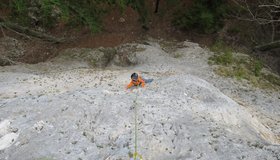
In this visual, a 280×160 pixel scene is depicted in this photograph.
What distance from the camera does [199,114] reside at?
23.3 ft

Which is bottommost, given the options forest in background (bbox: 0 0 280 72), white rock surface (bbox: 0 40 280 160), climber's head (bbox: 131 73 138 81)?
white rock surface (bbox: 0 40 280 160)

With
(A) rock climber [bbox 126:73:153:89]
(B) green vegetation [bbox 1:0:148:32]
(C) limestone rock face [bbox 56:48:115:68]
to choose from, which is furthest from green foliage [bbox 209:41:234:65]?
(A) rock climber [bbox 126:73:153:89]

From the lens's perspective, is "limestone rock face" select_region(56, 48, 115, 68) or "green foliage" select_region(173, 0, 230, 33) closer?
"limestone rock face" select_region(56, 48, 115, 68)

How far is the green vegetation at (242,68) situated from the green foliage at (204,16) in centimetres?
220

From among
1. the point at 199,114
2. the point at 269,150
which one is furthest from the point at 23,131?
the point at 269,150

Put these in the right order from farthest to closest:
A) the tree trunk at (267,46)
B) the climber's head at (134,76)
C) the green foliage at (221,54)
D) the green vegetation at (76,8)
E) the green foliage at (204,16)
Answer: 1. the green foliage at (204,16)
2. the tree trunk at (267,46)
3. the green foliage at (221,54)
4. the green vegetation at (76,8)
5. the climber's head at (134,76)

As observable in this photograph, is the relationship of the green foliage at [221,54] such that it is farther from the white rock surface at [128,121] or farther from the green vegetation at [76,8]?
the green vegetation at [76,8]

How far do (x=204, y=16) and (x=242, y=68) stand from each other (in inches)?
193

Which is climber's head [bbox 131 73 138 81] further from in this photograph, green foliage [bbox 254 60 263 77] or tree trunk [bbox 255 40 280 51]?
tree trunk [bbox 255 40 280 51]

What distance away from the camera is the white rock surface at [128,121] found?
4.99 meters

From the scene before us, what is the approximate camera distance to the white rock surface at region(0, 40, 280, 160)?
16.4 ft

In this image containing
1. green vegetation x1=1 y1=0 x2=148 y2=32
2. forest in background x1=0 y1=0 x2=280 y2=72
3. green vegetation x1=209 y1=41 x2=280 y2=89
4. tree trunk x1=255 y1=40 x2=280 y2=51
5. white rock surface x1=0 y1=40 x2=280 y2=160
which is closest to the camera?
white rock surface x1=0 y1=40 x2=280 y2=160

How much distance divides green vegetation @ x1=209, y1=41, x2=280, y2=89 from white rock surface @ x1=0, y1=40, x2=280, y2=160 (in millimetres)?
3161

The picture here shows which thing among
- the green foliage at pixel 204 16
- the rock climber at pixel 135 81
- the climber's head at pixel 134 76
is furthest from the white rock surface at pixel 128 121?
the green foliage at pixel 204 16
